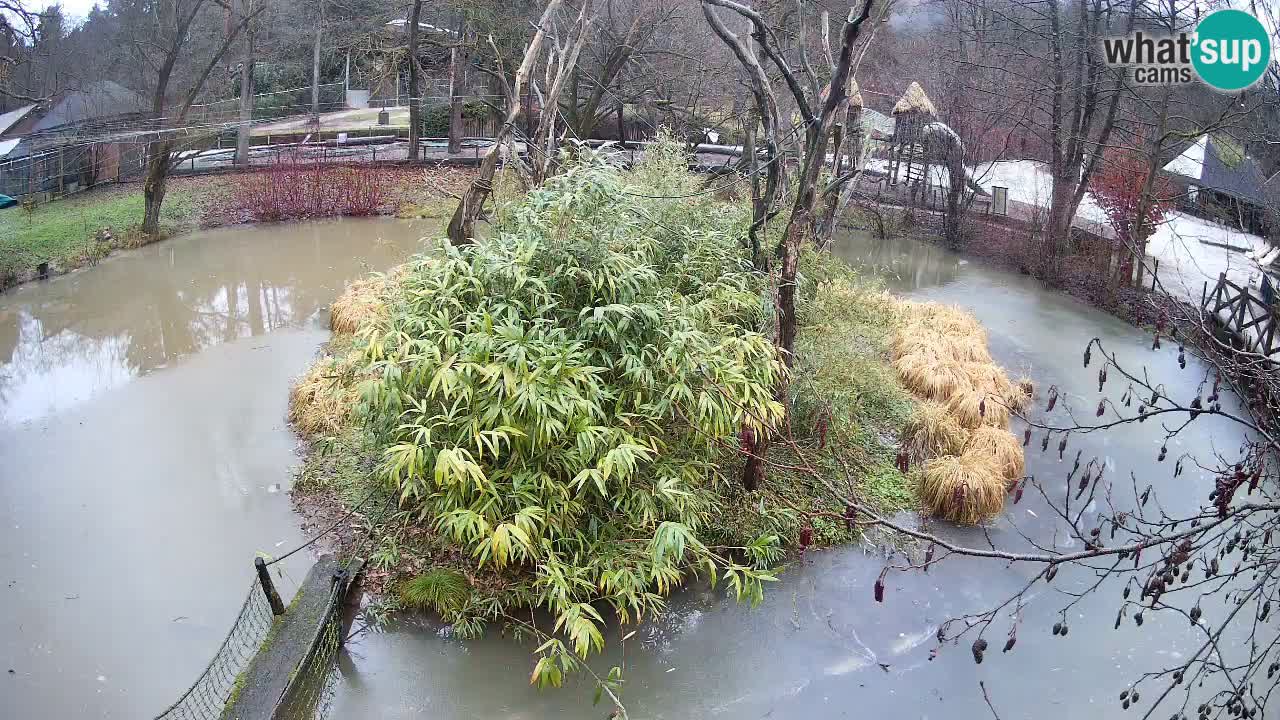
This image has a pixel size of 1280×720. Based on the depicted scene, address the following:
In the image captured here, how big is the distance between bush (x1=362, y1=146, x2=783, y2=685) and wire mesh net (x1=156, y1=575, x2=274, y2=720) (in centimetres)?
98

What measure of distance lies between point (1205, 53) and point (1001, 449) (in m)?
5.92

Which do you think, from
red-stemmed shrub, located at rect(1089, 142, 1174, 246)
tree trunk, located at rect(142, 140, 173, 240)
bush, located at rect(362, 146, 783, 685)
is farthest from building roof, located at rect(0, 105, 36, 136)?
red-stemmed shrub, located at rect(1089, 142, 1174, 246)

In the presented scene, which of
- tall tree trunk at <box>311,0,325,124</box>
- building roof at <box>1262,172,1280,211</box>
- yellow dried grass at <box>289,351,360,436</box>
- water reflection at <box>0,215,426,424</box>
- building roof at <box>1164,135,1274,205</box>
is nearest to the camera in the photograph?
yellow dried grass at <box>289,351,360,436</box>

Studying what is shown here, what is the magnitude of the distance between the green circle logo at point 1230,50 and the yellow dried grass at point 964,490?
4.91 m

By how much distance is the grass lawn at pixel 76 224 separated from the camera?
457 inches

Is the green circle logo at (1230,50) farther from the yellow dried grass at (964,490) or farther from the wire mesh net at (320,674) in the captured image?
the wire mesh net at (320,674)

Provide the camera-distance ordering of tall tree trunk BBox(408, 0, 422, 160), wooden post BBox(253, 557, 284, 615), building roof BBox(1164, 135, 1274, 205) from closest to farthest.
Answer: wooden post BBox(253, 557, 284, 615) → building roof BBox(1164, 135, 1274, 205) → tall tree trunk BBox(408, 0, 422, 160)

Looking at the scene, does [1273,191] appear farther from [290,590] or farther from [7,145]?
[7,145]

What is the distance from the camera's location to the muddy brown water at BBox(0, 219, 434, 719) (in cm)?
503

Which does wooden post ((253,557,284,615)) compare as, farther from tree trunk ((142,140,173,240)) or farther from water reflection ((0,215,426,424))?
tree trunk ((142,140,173,240))

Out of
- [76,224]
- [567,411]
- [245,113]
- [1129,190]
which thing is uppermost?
[245,113]

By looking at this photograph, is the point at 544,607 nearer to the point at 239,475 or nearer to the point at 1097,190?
the point at 239,475

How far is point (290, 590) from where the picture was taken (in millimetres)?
5590

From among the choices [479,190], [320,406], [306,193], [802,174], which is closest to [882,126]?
[306,193]
